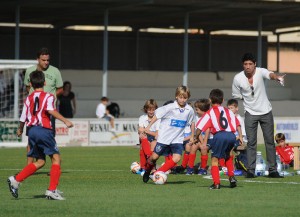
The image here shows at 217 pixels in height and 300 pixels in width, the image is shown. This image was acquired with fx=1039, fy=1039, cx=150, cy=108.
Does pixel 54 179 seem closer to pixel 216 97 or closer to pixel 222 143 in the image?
pixel 222 143

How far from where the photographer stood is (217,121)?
15.2m

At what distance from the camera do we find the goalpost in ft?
103

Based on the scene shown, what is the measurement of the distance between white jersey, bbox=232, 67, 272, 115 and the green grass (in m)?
1.20

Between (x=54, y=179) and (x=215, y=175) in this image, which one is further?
(x=215, y=175)

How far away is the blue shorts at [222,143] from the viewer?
15164mm

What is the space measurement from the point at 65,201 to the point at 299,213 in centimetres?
302

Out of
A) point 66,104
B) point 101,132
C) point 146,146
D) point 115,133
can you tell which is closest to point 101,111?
point 66,104

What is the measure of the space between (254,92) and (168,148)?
2075 millimetres

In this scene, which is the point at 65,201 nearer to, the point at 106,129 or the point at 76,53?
the point at 106,129

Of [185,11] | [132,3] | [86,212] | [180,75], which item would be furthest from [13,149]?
[180,75]

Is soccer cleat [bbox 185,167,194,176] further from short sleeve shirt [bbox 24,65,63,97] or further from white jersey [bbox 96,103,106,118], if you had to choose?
white jersey [bbox 96,103,106,118]

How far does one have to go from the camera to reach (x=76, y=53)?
49.2 meters

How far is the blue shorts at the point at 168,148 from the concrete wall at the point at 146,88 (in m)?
24.3

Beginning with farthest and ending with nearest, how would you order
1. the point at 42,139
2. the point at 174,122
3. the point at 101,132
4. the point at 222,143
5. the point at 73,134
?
the point at 101,132 → the point at 73,134 → the point at 174,122 → the point at 222,143 → the point at 42,139
